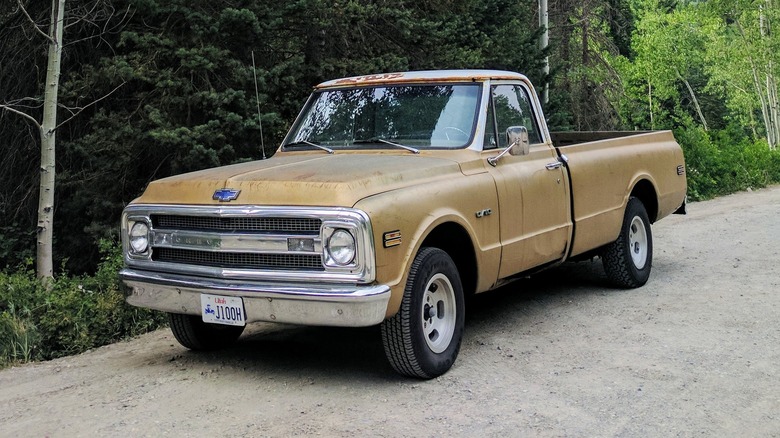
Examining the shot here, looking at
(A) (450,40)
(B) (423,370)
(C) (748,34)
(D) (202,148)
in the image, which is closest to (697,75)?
(C) (748,34)

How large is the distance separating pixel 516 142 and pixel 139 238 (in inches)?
113

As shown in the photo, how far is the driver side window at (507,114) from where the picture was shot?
22.1 ft

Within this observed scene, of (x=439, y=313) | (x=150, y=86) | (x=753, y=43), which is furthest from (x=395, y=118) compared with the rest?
(x=753, y=43)

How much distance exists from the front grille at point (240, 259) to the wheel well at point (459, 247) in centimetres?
93

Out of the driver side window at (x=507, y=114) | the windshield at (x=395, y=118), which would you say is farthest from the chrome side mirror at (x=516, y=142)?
the windshield at (x=395, y=118)

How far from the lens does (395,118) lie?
675cm

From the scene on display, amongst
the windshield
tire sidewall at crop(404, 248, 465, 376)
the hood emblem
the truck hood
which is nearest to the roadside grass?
the truck hood

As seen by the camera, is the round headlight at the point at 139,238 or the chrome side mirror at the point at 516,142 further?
the chrome side mirror at the point at 516,142

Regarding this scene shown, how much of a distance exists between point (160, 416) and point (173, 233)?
128 cm

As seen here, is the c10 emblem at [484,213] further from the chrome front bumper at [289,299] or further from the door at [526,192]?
the chrome front bumper at [289,299]

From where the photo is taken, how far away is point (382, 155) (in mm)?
6395

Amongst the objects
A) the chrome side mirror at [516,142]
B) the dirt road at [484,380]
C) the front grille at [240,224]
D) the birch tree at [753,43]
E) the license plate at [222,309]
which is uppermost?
the birch tree at [753,43]

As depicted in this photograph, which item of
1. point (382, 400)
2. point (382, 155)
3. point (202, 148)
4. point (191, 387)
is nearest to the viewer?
point (382, 400)

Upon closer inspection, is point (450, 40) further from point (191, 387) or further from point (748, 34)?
point (748, 34)
